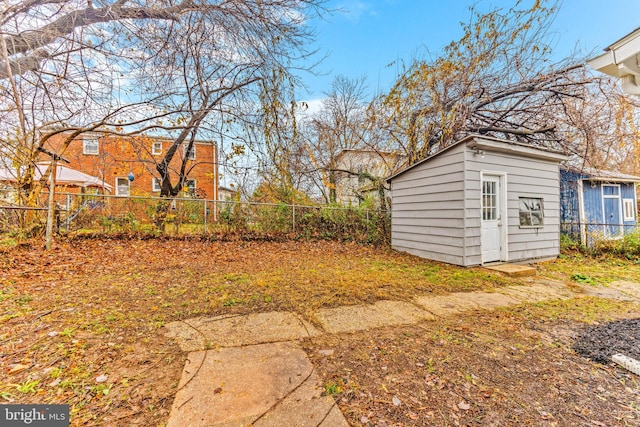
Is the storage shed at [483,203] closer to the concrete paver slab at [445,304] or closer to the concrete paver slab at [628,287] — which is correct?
the concrete paver slab at [628,287]

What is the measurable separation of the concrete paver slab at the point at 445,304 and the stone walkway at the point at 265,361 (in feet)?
0.04

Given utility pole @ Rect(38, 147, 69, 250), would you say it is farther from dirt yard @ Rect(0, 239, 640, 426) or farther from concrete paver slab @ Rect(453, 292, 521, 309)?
concrete paver slab @ Rect(453, 292, 521, 309)

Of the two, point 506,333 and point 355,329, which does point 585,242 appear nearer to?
point 506,333

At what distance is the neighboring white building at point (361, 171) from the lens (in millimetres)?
9615

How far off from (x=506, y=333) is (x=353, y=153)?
33.3 feet

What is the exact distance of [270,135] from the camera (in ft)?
17.5

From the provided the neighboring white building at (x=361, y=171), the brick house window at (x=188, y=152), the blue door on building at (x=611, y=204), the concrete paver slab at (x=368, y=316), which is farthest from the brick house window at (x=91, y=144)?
the blue door on building at (x=611, y=204)

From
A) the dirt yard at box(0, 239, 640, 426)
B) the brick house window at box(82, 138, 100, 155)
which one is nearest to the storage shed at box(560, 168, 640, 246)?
the dirt yard at box(0, 239, 640, 426)

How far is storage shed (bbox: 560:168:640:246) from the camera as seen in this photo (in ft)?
29.1

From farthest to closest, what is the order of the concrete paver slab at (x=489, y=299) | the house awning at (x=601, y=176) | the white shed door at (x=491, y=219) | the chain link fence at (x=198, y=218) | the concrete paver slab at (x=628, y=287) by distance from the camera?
the house awning at (x=601, y=176) < the chain link fence at (x=198, y=218) < the white shed door at (x=491, y=219) < the concrete paver slab at (x=628, y=287) < the concrete paver slab at (x=489, y=299)

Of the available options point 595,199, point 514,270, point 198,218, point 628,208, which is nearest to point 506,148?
point 514,270

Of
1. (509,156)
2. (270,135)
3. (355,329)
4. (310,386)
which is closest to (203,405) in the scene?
(310,386)

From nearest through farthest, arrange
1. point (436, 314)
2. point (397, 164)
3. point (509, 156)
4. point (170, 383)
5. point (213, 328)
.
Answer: point (170, 383) → point (213, 328) → point (436, 314) → point (509, 156) → point (397, 164)

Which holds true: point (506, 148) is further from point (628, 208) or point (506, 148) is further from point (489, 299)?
point (628, 208)
